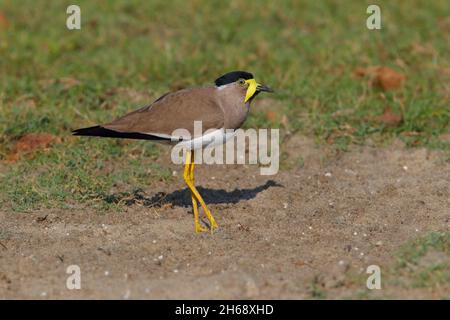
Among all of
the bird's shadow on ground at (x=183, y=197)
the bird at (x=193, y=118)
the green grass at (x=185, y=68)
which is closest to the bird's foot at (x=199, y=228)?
the bird at (x=193, y=118)

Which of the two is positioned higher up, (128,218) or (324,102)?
(324,102)

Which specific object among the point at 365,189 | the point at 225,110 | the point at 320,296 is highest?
the point at 225,110

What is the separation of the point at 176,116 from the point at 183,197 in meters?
0.86

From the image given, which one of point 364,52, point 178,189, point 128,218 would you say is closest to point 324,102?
point 364,52

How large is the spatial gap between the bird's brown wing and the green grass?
28.5 inches

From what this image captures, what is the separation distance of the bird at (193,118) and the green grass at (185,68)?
0.73 m

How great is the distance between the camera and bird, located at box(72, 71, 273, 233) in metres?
5.66

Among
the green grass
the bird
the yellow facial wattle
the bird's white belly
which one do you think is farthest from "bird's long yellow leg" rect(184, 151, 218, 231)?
the green grass

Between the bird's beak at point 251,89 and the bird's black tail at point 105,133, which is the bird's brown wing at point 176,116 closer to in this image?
the bird's black tail at point 105,133

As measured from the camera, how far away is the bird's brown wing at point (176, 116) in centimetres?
568

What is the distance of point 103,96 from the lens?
773 cm

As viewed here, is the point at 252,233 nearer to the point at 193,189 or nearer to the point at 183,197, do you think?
the point at 193,189

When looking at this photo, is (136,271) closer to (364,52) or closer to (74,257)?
(74,257)

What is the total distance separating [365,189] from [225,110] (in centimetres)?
132
